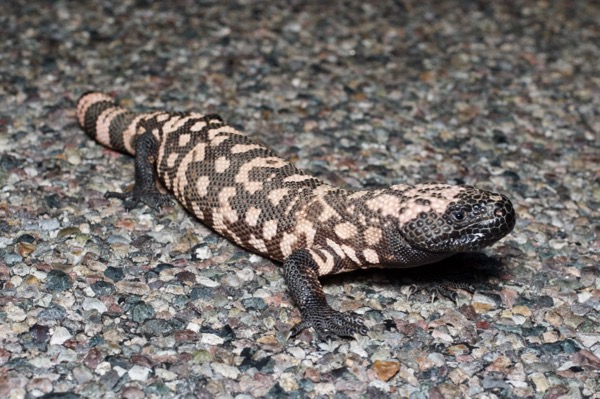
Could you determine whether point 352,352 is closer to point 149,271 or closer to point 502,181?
point 149,271

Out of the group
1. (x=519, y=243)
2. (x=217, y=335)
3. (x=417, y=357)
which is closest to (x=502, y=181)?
(x=519, y=243)

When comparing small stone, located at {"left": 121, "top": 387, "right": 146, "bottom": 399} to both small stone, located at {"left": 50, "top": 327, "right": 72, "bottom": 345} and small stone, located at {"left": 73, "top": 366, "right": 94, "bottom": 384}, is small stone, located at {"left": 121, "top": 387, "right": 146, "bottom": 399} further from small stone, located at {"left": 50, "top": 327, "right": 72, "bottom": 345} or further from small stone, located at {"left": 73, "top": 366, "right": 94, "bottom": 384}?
small stone, located at {"left": 50, "top": 327, "right": 72, "bottom": 345}

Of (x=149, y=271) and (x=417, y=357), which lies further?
(x=149, y=271)

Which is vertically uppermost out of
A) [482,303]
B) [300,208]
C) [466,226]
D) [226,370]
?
[466,226]

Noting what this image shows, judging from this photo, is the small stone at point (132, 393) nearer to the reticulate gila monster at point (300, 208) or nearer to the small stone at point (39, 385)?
the small stone at point (39, 385)

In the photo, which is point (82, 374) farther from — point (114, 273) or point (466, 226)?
point (466, 226)

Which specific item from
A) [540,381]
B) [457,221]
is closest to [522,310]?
[540,381]

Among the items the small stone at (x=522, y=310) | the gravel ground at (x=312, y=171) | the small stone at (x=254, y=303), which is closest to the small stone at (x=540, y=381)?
the gravel ground at (x=312, y=171)
